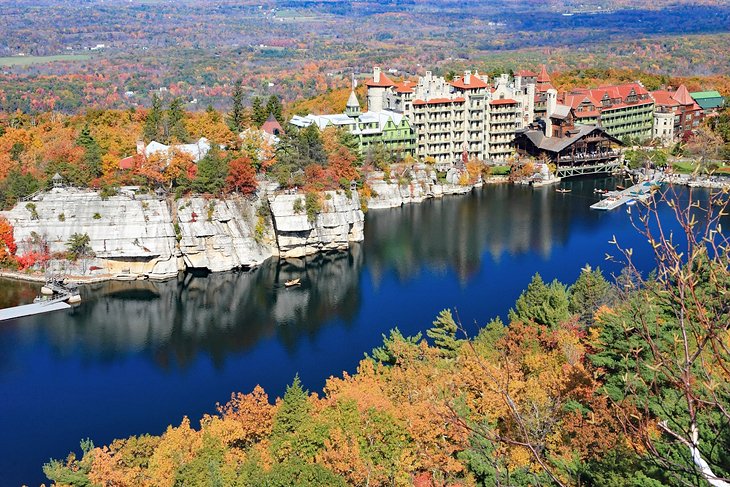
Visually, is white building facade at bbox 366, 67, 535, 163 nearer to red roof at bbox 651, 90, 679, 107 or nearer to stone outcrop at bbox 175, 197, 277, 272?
red roof at bbox 651, 90, 679, 107

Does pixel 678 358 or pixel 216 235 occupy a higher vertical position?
pixel 678 358

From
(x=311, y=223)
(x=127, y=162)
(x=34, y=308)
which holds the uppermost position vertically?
(x=127, y=162)

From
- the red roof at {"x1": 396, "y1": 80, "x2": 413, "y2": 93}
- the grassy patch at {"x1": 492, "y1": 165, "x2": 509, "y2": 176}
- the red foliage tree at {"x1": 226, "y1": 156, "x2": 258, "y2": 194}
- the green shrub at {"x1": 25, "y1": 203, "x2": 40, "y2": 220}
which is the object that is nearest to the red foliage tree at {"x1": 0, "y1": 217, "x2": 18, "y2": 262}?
the green shrub at {"x1": 25, "y1": 203, "x2": 40, "y2": 220}

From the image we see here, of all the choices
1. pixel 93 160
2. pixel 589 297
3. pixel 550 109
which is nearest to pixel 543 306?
pixel 589 297

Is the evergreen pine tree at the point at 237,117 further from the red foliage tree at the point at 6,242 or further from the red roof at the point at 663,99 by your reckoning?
the red roof at the point at 663,99

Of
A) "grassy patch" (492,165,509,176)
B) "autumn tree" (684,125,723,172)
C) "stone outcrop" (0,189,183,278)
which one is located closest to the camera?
"stone outcrop" (0,189,183,278)

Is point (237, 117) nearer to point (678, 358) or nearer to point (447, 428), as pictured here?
point (447, 428)

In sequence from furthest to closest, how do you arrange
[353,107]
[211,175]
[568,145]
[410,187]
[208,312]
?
[568,145], [353,107], [410,187], [211,175], [208,312]
